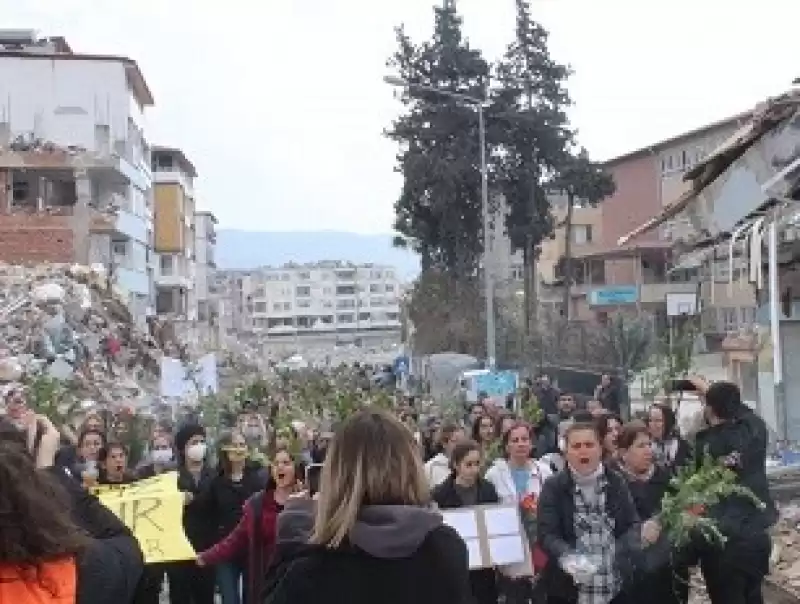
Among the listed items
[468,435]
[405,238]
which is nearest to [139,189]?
[405,238]

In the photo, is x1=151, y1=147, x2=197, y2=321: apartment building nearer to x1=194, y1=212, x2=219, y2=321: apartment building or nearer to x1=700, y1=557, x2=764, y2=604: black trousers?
x1=194, y1=212, x2=219, y2=321: apartment building

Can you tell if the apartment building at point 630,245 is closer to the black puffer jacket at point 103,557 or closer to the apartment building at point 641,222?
the apartment building at point 641,222

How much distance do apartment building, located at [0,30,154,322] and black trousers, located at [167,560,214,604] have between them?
41.0 m

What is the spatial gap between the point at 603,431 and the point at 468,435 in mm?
1569

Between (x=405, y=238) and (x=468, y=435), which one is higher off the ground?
(x=405, y=238)

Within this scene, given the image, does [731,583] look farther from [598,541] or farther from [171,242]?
[171,242]

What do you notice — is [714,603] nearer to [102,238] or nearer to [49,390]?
[49,390]

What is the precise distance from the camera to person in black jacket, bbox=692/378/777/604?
270 inches

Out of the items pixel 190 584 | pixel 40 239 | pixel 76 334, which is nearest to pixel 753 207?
pixel 190 584

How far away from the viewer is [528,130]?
144 ft

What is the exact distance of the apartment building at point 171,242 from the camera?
76.3 m

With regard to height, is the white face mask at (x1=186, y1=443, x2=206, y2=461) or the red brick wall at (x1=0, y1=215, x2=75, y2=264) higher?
the red brick wall at (x1=0, y1=215, x2=75, y2=264)

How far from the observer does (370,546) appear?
337 centimetres

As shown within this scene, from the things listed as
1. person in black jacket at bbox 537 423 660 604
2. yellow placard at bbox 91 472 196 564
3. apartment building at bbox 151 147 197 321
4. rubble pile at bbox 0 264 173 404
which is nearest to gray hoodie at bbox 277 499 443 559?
person in black jacket at bbox 537 423 660 604
